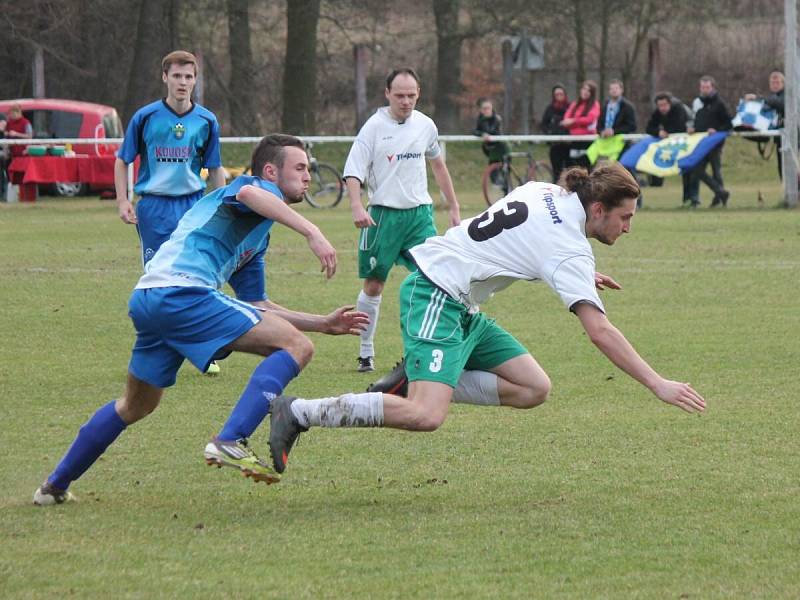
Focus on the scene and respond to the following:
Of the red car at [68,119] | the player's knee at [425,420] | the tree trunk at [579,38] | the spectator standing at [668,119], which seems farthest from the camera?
the tree trunk at [579,38]

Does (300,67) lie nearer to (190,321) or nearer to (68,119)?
(68,119)

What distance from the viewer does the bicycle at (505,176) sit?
79.2 ft

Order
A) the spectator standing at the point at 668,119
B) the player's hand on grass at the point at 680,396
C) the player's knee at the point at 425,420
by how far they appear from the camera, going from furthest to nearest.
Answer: the spectator standing at the point at 668,119, the player's knee at the point at 425,420, the player's hand on grass at the point at 680,396

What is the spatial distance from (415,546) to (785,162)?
17881 millimetres

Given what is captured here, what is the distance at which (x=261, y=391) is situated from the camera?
5.49 m

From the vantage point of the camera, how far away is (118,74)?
36.1 m

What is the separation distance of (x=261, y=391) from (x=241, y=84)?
1242 inches

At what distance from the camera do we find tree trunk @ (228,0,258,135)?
118ft

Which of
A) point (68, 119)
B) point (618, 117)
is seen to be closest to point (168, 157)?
point (618, 117)

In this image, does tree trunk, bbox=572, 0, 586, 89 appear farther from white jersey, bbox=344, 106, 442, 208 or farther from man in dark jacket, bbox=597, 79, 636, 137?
white jersey, bbox=344, 106, 442, 208

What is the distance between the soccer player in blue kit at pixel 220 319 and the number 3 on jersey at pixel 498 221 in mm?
597

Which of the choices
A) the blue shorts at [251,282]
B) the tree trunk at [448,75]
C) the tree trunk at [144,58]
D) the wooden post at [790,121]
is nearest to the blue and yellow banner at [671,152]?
the wooden post at [790,121]

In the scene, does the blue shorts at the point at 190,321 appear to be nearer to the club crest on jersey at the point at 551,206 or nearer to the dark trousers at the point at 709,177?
the club crest on jersey at the point at 551,206

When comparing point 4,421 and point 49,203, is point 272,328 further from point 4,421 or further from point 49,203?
point 49,203
